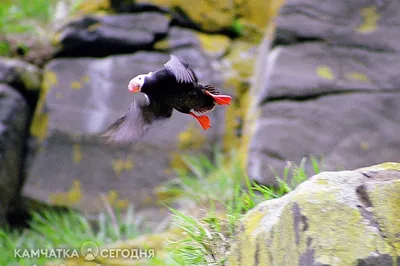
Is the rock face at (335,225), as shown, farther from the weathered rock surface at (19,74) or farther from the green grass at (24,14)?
the green grass at (24,14)

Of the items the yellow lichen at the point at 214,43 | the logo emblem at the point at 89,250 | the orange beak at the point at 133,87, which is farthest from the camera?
the yellow lichen at the point at 214,43

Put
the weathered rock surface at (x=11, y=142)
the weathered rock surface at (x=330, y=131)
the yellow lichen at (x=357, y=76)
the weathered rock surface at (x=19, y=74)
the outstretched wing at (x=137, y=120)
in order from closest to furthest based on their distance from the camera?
1. the outstretched wing at (x=137, y=120)
2. the weathered rock surface at (x=330, y=131)
3. the yellow lichen at (x=357, y=76)
4. the weathered rock surface at (x=11, y=142)
5. the weathered rock surface at (x=19, y=74)

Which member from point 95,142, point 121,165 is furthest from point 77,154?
point 121,165

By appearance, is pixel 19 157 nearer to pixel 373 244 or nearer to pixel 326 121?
pixel 326 121

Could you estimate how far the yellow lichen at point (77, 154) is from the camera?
4723mm

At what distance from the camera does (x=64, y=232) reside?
4293mm

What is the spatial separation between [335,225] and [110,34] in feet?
11.7

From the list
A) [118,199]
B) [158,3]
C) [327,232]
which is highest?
[158,3]

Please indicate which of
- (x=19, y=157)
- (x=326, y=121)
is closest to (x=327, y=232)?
(x=326, y=121)

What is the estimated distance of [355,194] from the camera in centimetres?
184

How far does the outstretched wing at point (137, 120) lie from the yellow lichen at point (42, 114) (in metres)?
3.32

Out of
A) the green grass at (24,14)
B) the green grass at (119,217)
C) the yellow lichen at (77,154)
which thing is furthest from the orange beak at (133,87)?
the green grass at (24,14)

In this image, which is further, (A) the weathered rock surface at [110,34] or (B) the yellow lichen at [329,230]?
(A) the weathered rock surface at [110,34]

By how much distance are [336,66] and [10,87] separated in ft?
9.45
